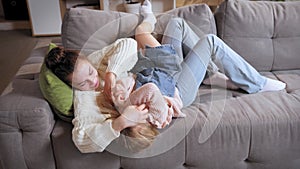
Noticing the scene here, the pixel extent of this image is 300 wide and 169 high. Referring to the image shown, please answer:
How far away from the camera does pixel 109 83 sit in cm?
133

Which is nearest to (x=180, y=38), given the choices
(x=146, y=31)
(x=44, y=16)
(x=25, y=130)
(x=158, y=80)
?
(x=146, y=31)

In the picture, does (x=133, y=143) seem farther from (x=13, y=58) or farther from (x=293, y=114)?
(x=13, y=58)

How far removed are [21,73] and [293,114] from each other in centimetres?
129

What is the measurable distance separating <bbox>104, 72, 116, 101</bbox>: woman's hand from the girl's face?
0.04m

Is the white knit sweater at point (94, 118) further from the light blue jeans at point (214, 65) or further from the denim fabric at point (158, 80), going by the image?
the light blue jeans at point (214, 65)

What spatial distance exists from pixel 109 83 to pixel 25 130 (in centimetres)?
38

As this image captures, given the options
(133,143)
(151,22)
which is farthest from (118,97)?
(151,22)

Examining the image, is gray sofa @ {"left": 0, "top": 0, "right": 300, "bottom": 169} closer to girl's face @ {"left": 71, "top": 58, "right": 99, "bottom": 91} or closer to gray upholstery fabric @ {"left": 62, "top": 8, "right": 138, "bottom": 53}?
gray upholstery fabric @ {"left": 62, "top": 8, "right": 138, "bottom": 53}

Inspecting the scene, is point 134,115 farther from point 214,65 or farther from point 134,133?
point 214,65

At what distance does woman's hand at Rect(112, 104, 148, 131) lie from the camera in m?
1.21

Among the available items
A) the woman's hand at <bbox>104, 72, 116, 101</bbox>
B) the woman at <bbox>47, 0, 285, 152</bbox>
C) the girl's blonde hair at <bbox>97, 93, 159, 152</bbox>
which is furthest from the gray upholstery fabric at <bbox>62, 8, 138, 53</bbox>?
the girl's blonde hair at <bbox>97, 93, 159, 152</bbox>

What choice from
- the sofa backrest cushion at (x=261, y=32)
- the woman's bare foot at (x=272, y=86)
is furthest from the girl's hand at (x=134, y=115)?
the sofa backrest cushion at (x=261, y=32)

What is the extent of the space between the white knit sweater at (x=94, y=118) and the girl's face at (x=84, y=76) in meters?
0.03

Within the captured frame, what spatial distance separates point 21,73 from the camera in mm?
1593
